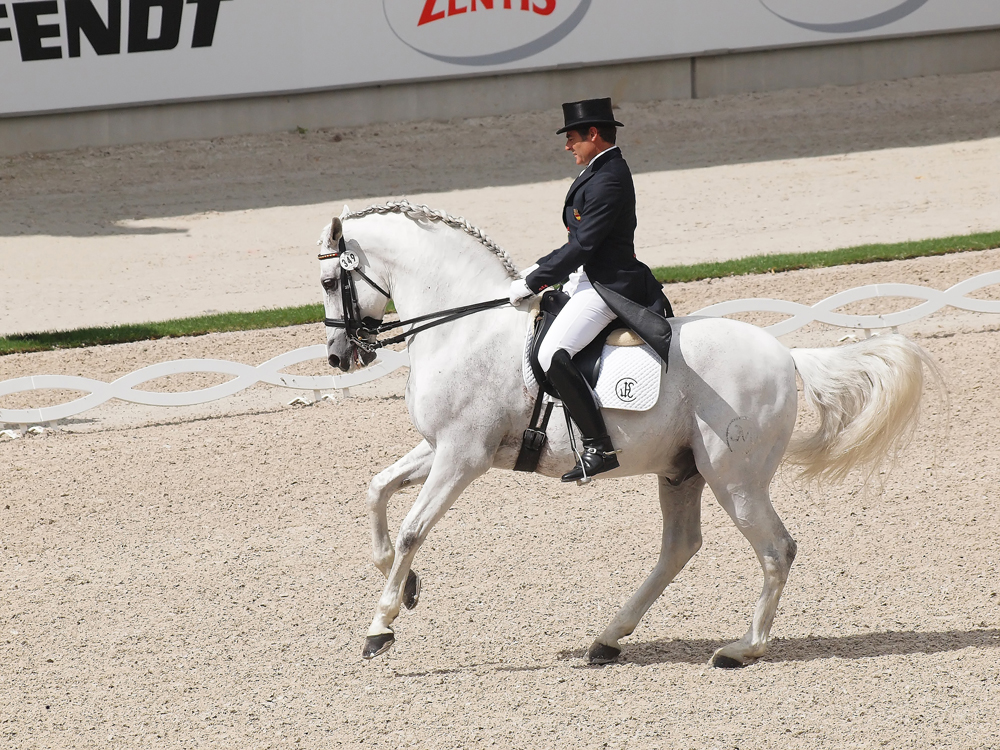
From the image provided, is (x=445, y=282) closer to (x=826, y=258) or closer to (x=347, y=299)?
(x=347, y=299)

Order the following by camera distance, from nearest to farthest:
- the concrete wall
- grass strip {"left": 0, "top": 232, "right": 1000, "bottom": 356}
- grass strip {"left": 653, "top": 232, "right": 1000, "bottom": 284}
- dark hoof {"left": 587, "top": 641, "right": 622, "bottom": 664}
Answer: dark hoof {"left": 587, "top": 641, "right": 622, "bottom": 664}, grass strip {"left": 0, "top": 232, "right": 1000, "bottom": 356}, grass strip {"left": 653, "top": 232, "right": 1000, "bottom": 284}, the concrete wall

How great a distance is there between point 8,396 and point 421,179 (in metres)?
8.82

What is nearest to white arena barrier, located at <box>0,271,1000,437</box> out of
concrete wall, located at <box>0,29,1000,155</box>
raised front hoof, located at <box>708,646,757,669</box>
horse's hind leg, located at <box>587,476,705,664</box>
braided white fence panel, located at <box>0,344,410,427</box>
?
braided white fence panel, located at <box>0,344,410,427</box>

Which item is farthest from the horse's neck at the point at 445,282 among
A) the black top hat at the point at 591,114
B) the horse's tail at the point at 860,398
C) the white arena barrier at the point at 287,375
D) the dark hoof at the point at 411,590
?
the white arena barrier at the point at 287,375

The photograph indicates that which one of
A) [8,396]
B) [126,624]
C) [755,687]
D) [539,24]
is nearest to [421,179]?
[539,24]

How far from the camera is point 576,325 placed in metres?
5.47

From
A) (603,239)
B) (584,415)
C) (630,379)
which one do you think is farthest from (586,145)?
(584,415)

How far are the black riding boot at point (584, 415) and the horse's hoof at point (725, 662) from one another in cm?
110

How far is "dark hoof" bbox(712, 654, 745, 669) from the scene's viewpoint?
5.56m

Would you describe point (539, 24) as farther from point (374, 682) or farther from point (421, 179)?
point (374, 682)

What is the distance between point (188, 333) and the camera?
40.2ft

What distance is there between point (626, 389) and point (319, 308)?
796cm

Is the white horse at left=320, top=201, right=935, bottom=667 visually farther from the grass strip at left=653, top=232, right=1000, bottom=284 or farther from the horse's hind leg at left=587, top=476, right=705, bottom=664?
the grass strip at left=653, top=232, right=1000, bottom=284

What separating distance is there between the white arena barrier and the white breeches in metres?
4.67
